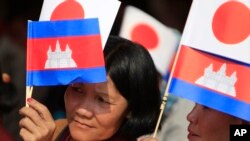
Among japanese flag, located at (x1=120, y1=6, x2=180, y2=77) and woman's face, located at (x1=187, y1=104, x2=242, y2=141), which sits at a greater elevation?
japanese flag, located at (x1=120, y1=6, x2=180, y2=77)

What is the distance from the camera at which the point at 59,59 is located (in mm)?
2008

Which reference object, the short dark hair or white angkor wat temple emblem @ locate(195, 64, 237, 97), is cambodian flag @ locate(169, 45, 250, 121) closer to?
white angkor wat temple emblem @ locate(195, 64, 237, 97)

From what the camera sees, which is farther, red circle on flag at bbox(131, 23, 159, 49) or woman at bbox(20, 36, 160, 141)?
red circle on flag at bbox(131, 23, 159, 49)

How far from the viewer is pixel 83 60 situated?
6.52 feet

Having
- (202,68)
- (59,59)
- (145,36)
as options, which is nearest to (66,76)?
(59,59)

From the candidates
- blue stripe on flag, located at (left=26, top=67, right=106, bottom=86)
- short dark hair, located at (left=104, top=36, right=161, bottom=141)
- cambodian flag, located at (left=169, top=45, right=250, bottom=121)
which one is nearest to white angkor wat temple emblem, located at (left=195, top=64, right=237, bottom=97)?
cambodian flag, located at (left=169, top=45, right=250, bottom=121)

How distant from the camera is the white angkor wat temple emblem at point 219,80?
1903mm

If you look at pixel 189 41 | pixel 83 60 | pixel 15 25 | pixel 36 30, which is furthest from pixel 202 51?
pixel 15 25

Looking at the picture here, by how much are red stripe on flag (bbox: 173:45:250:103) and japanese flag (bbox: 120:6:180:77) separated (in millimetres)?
705

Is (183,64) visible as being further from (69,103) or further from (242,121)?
Answer: (69,103)

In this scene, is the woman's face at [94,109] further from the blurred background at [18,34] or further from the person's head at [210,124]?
the blurred background at [18,34]

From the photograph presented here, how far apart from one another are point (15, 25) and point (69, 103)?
42.6 inches

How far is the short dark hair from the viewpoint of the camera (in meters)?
2.05

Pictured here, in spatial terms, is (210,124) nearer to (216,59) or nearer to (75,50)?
(216,59)
